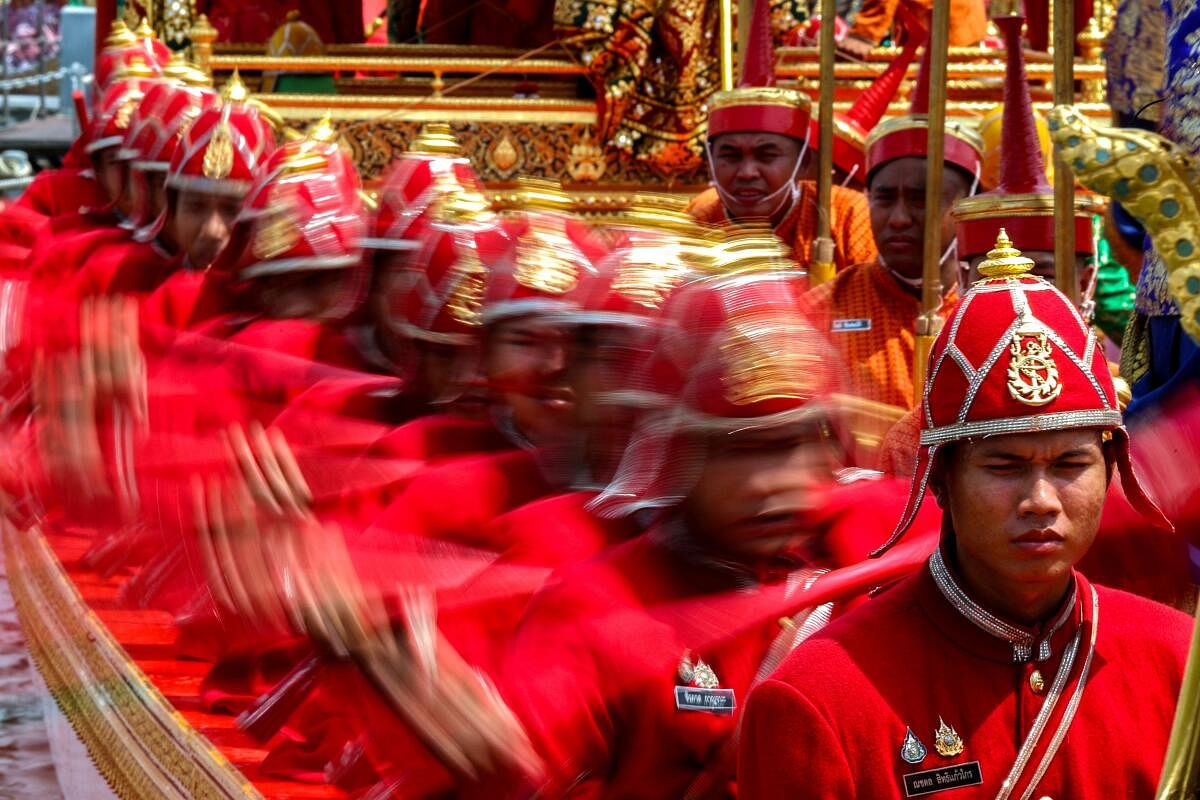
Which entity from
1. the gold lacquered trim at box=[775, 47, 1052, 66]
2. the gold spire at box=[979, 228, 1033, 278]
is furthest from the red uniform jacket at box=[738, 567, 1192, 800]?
the gold lacquered trim at box=[775, 47, 1052, 66]

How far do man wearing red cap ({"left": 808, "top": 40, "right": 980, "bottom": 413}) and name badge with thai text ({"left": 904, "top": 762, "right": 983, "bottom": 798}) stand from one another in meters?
2.77

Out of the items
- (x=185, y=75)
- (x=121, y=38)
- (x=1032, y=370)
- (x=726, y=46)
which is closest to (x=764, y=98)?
(x=726, y=46)

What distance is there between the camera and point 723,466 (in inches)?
116

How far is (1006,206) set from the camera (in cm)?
466

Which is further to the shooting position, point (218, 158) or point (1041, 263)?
point (218, 158)

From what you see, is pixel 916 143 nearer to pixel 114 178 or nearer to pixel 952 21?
pixel 114 178

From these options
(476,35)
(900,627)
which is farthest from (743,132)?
(476,35)

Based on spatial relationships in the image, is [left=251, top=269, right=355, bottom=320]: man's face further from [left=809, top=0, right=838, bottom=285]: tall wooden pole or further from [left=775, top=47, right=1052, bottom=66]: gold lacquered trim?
[left=775, top=47, right=1052, bottom=66]: gold lacquered trim

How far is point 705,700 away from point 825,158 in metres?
3.08

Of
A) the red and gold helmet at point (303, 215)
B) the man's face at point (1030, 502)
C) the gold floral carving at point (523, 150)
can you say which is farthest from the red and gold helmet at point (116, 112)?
the man's face at point (1030, 502)

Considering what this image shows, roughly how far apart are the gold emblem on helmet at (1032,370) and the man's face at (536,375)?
44.9 inches

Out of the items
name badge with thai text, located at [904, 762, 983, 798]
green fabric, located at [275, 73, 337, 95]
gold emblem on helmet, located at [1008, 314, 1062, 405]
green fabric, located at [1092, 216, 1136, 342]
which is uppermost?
gold emblem on helmet, located at [1008, 314, 1062, 405]

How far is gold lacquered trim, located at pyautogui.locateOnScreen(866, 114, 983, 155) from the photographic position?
544 cm

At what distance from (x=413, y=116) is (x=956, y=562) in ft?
20.6
